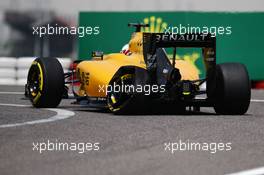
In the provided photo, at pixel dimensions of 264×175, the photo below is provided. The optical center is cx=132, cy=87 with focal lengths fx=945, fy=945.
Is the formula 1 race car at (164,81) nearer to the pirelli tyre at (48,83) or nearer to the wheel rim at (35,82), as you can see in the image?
the pirelli tyre at (48,83)

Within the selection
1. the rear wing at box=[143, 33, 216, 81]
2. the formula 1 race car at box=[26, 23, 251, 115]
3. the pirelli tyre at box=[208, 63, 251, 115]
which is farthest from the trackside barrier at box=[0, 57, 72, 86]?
the pirelli tyre at box=[208, 63, 251, 115]

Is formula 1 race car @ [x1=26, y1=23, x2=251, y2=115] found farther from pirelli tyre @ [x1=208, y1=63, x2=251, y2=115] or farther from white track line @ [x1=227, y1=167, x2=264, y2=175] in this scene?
white track line @ [x1=227, y1=167, x2=264, y2=175]

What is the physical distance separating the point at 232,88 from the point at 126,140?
3496 mm

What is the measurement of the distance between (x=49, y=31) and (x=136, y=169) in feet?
53.9

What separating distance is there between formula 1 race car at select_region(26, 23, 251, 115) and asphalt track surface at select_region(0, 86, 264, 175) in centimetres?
23

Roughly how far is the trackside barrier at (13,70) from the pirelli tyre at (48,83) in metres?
Result: 9.98

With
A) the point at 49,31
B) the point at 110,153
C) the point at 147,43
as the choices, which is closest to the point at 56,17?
the point at 49,31

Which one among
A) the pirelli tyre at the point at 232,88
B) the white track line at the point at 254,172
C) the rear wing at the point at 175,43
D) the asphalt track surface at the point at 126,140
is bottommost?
the white track line at the point at 254,172

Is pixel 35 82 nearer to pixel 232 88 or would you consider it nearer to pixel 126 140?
pixel 232 88

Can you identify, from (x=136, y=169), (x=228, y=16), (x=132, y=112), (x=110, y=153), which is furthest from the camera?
(x=228, y=16)

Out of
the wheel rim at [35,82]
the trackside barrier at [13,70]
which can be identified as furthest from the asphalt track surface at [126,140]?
the trackside barrier at [13,70]

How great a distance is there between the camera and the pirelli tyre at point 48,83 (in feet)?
44.9

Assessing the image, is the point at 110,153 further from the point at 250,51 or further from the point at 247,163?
the point at 250,51

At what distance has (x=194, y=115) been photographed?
1286 cm
